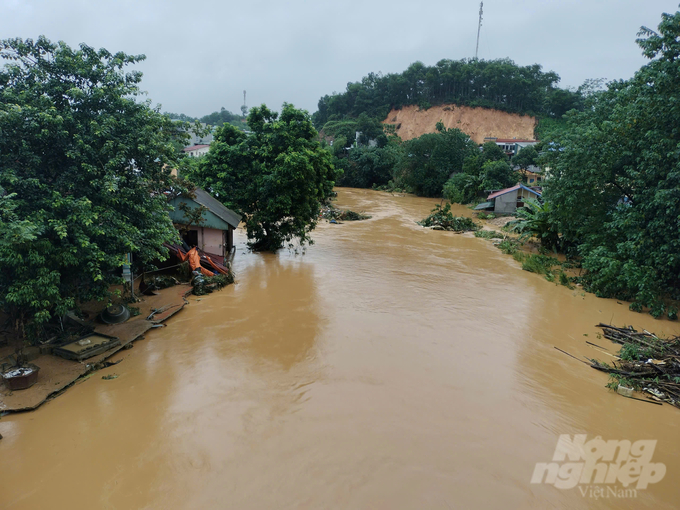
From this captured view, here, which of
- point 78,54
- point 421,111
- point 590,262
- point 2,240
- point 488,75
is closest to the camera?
point 2,240

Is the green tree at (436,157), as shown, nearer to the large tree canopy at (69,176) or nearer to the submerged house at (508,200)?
the submerged house at (508,200)

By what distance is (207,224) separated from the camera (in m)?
14.6

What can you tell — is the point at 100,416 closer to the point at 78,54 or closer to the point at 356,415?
the point at 356,415

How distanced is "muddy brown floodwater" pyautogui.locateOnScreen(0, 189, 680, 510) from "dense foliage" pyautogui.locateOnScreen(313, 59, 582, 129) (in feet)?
172

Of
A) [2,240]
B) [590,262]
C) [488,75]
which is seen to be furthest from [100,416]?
[488,75]

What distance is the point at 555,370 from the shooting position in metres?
9.23

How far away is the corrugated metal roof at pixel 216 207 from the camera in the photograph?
1473 cm

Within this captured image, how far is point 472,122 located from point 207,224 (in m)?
55.6

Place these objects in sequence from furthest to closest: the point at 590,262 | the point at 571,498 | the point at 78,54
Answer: the point at 590,262
the point at 78,54
the point at 571,498

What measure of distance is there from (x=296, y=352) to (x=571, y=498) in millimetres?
5980

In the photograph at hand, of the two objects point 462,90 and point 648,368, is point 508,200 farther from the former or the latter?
point 462,90

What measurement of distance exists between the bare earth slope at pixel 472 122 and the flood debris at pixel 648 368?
5347 cm

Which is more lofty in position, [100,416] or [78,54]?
[78,54]

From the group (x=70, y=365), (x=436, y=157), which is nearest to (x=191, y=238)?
(x=70, y=365)
